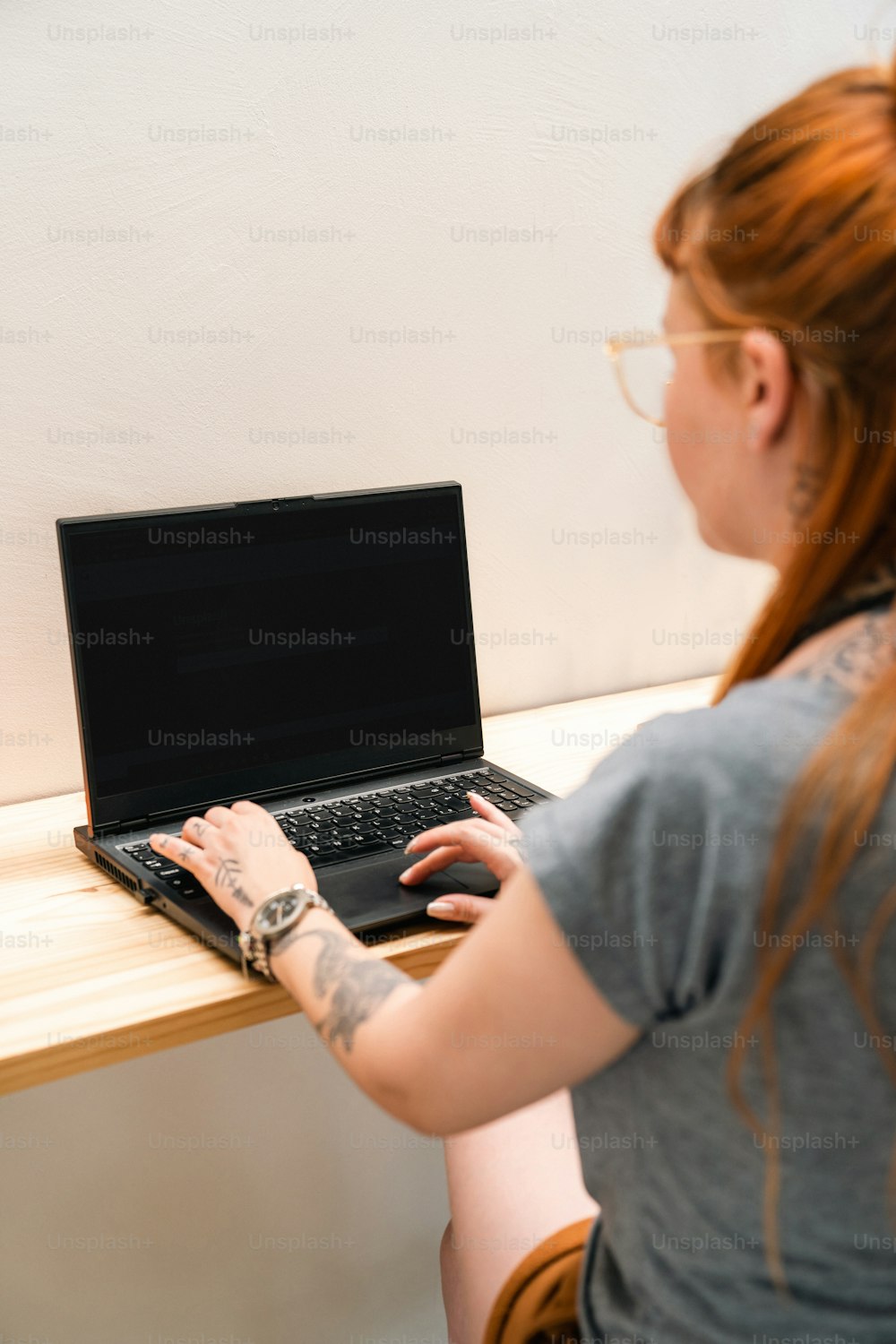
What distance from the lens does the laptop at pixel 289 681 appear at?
1098 millimetres

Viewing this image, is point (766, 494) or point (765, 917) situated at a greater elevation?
point (766, 494)

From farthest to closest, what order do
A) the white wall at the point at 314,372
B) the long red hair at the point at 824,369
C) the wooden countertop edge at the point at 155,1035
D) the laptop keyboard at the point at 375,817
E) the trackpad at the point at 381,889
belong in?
the white wall at the point at 314,372 < the laptop keyboard at the point at 375,817 < the trackpad at the point at 381,889 < the wooden countertop edge at the point at 155,1035 < the long red hair at the point at 824,369

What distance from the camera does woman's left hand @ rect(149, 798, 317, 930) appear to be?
0.91 m

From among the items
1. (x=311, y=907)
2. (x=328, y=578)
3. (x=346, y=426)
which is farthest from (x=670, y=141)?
(x=311, y=907)

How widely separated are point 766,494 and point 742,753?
0.63 ft

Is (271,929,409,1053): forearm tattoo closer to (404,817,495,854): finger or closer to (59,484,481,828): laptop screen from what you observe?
(404,817,495,854): finger

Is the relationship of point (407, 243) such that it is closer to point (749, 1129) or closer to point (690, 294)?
point (690, 294)

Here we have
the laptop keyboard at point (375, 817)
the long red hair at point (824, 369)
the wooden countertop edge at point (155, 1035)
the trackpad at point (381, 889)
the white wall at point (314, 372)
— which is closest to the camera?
the long red hair at point (824, 369)

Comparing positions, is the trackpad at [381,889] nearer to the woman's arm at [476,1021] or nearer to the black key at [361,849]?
the black key at [361,849]

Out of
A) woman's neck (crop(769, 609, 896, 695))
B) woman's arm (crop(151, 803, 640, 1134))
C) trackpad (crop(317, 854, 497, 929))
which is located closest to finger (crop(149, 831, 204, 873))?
trackpad (crop(317, 854, 497, 929))

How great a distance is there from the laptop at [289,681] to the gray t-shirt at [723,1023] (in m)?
0.37

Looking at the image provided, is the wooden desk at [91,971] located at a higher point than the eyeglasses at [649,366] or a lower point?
lower

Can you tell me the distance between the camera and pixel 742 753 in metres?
0.57

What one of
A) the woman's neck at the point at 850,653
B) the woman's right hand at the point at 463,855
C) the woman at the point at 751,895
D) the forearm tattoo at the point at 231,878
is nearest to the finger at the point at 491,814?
the woman's right hand at the point at 463,855
